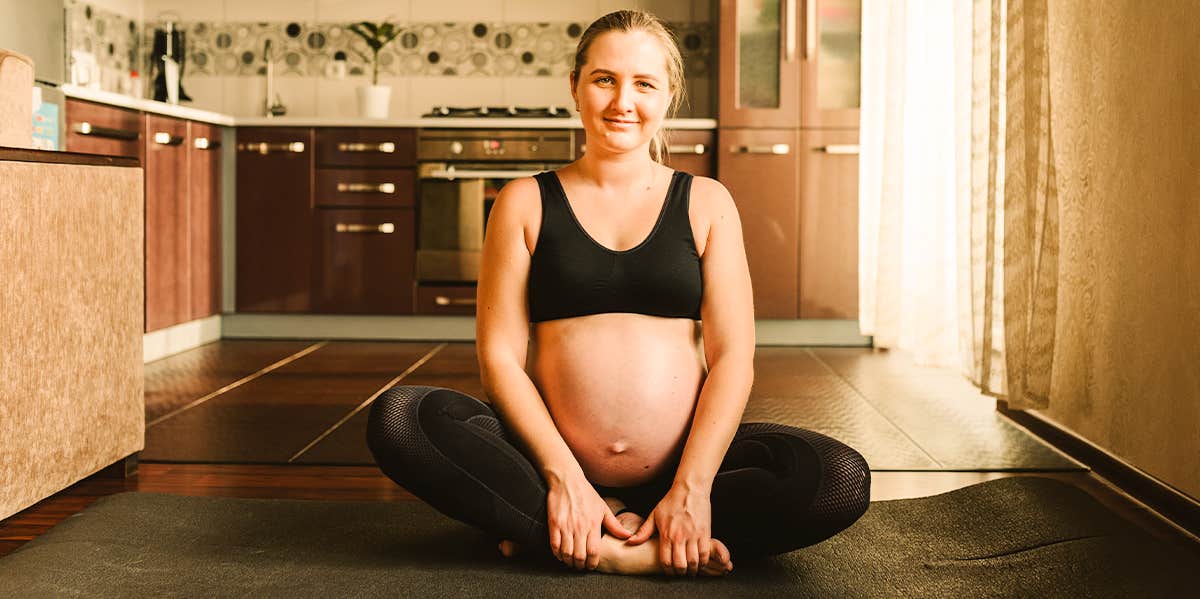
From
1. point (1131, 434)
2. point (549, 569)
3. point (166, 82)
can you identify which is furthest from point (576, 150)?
point (549, 569)

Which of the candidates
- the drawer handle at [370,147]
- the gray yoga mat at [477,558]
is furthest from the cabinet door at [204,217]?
the gray yoga mat at [477,558]

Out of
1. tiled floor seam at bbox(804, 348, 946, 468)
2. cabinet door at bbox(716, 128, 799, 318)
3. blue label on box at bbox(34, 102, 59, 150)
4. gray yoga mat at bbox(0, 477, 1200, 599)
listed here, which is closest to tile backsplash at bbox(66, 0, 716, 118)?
cabinet door at bbox(716, 128, 799, 318)

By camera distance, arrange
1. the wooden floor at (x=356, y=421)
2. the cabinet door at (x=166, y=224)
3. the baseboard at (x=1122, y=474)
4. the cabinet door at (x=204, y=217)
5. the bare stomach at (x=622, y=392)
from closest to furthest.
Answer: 1. the bare stomach at (x=622, y=392)
2. the baseboard at (x=1122, y=474)
3. the wooden floor at (x=356, y=421)
4. the cabinet door at (x=166, y=224)
5. the cabinet door at (x=204, y=217)

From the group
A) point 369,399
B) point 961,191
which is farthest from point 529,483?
point 961,191

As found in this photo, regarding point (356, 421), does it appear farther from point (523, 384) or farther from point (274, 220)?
point (274, 220)

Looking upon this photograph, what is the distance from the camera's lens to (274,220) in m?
Answer: 4.98

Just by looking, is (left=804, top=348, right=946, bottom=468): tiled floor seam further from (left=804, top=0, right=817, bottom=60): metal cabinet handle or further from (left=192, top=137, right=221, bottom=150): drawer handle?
(left=192, top=137, right=221, bottom=150): drawer handle

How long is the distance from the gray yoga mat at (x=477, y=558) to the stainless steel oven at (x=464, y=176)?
9.36 feet

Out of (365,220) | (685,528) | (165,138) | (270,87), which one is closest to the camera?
(685,528)

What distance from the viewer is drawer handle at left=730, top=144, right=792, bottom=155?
4883mm

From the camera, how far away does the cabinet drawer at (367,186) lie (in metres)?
4.95

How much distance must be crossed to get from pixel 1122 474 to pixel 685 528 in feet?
3.88

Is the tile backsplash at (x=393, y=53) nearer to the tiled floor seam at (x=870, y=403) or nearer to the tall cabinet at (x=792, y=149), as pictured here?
the tall cabinet at (x=792, y=149)

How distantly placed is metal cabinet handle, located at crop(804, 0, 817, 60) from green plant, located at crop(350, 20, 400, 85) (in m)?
1.82
